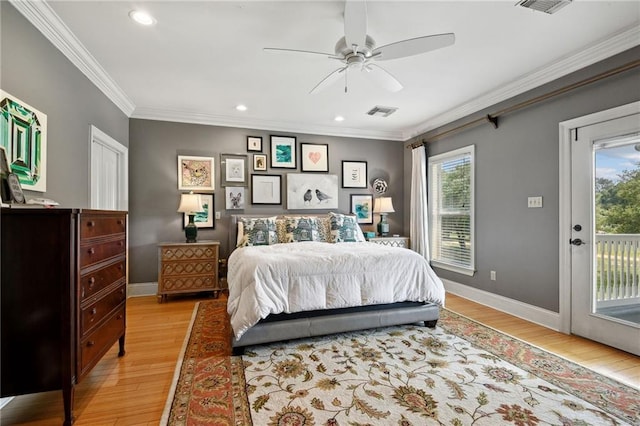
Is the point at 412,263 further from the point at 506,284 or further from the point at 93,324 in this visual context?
the point at 93,324

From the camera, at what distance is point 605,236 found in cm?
272

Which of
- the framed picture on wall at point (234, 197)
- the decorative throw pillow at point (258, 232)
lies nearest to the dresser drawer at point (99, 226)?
the decorative throw pillow at point (258, 232)

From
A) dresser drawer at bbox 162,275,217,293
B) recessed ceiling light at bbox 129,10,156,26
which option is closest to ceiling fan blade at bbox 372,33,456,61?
recessed ceiling light at bbox 129,10,156,26

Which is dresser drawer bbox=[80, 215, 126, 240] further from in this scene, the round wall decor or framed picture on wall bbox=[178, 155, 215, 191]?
the round wall decor

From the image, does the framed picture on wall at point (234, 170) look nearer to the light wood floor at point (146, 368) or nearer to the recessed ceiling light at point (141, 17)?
the light wood floor at point (146, 368)

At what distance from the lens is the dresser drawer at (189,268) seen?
13.4 ft

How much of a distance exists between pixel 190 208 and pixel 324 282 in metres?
2.48

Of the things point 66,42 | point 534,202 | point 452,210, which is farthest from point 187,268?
point 534,202

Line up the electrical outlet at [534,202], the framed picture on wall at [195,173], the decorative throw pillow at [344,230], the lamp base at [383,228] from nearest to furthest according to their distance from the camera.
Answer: the electrical outlet at [534,202], the decorative throw pillow at [344,230], the framed picture on wall at [195,173], the lamp base at [383,228]

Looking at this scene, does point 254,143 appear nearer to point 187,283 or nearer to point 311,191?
point 311,191

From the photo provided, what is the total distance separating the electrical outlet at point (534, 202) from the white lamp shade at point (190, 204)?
4.11m

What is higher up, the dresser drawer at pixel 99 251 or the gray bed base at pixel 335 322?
the dresser drawer at pixel 99 251

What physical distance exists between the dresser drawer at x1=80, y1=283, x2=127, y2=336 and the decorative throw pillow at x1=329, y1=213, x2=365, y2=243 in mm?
2658

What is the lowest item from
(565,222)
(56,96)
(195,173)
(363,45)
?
(565,222)
